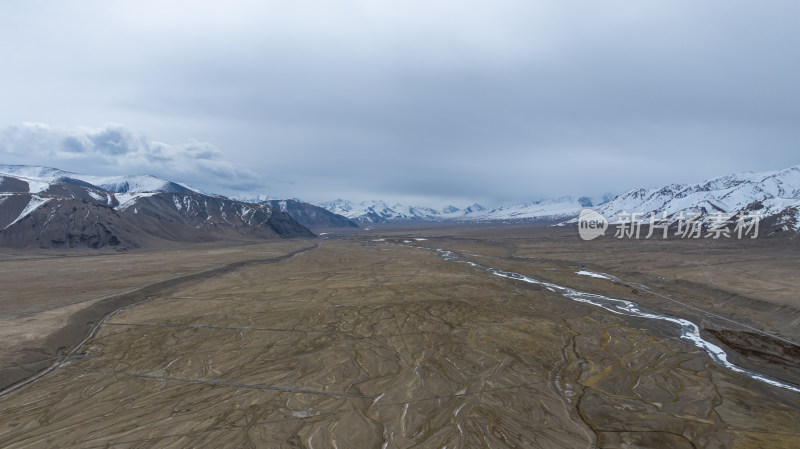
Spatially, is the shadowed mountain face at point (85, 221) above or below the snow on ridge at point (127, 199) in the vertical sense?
below

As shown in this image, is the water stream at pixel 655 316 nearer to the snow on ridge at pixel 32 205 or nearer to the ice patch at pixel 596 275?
the ice patch at pixel 596 275

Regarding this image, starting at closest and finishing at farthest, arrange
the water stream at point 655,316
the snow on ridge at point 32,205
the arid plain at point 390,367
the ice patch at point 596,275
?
the arid plain at point 390,367 → the water stream at point 655,316 → the ice patch at point 596,275 → the snow on ridge at point 32,205

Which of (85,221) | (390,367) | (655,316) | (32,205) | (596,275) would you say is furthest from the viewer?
(32,205)

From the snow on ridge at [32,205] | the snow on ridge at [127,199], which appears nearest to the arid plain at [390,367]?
the snow on ridge at [32,205]

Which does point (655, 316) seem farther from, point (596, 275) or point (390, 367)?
point (390, 367)

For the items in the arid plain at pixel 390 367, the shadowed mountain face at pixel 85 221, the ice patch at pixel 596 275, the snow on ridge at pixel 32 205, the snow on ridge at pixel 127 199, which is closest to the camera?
the arid plain at pixel 390 367

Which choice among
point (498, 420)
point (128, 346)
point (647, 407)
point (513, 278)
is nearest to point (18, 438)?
point (128, 346)

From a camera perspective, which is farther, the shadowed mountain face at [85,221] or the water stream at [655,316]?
the shadowed mountain face at [85,221]

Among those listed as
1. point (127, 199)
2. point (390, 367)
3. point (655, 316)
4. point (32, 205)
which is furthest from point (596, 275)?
point (127, 199)

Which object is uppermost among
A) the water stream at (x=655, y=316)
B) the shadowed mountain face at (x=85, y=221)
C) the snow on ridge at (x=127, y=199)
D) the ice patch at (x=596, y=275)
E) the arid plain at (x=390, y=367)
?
the snow on ridge at (x=127, y=199)

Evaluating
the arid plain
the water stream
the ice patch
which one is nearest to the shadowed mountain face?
the arid plain
